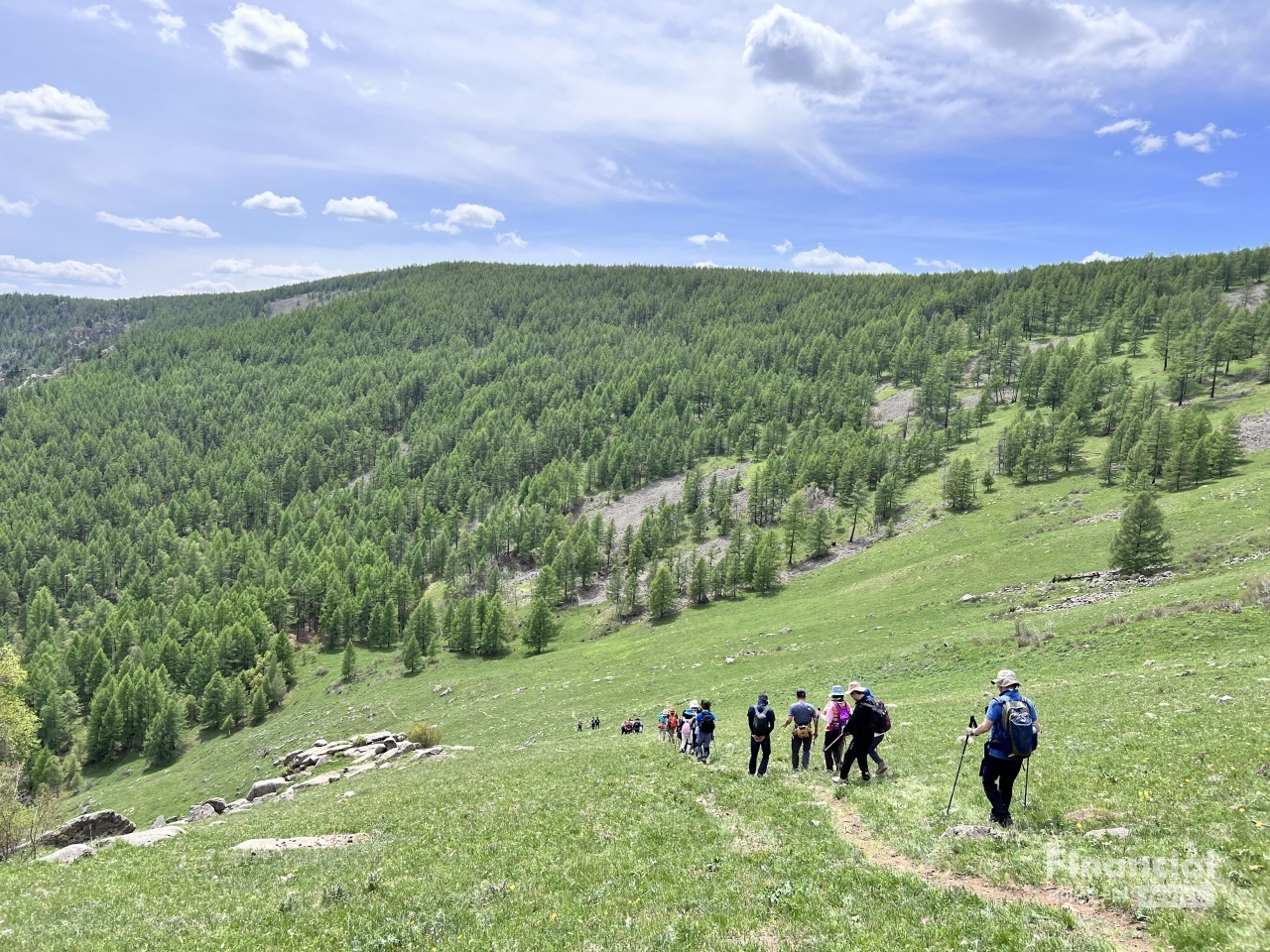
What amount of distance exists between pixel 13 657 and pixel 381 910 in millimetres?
44525

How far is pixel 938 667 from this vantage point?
139ft

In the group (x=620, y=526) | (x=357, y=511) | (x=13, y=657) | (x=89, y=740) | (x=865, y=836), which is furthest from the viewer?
(x=357, y=511)

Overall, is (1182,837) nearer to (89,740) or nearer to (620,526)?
(89,740)

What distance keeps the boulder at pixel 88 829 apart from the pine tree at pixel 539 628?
73163 mm

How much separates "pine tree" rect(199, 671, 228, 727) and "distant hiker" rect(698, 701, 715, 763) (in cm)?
9981

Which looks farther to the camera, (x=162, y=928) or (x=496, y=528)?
(x=496, y=528)

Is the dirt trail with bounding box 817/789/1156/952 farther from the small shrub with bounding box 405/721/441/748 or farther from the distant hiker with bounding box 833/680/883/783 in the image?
the small shrub with bounding box 405/721/441/748

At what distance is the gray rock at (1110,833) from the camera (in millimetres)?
11789

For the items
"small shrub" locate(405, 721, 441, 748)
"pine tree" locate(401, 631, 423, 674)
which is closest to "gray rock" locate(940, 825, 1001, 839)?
"small shrub" locate(405, 721, 441, 748)

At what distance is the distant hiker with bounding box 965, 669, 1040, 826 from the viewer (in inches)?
501

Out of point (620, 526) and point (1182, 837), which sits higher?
point (1182, 837)

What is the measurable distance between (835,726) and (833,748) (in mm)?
769

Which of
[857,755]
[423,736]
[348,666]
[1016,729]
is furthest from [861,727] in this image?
[348,666]

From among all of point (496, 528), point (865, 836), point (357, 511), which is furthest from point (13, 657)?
point (357, 511)
